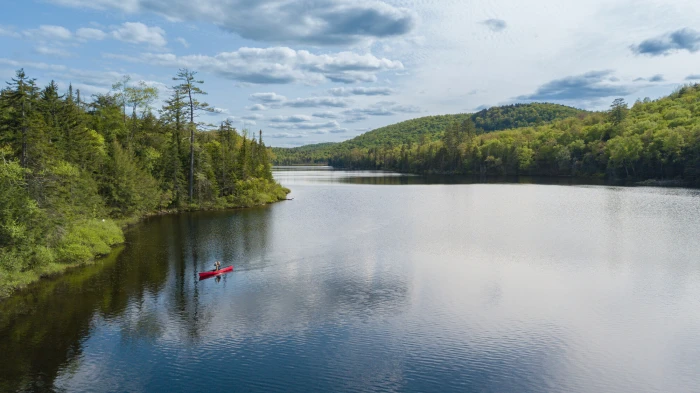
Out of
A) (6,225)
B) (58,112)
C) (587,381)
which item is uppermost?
(58,112)

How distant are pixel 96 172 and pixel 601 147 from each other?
135303mm

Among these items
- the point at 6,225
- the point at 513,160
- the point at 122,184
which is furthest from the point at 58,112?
the point at 513,160

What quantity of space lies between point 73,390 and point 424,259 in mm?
24927

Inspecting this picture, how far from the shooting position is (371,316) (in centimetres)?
2347

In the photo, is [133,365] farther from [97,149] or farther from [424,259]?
[97,149]

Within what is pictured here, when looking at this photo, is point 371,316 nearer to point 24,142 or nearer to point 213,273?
point 213,273

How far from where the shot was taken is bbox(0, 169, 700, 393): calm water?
17.5m

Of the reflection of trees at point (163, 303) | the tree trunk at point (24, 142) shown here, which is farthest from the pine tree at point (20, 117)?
the reflection of trees at point (163, 303)

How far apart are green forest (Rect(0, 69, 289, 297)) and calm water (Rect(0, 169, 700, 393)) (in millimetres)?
2663

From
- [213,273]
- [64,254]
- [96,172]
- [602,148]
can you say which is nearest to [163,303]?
[213,273]

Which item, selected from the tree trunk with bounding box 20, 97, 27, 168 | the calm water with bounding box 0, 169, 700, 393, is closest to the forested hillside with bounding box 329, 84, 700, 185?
the calm water with bounding box 0, 169, 700, 393

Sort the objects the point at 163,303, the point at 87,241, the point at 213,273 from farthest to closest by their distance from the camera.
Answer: the point at 87,241
the point at 213,273
the point at 163,303

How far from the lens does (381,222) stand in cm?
5362

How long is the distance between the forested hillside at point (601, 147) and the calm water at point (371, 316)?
79.1m
